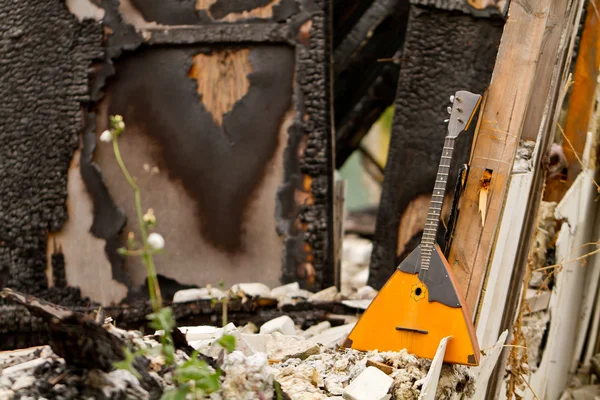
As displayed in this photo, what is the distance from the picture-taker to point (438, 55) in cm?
371

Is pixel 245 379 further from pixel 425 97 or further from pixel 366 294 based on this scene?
pixel 425 97

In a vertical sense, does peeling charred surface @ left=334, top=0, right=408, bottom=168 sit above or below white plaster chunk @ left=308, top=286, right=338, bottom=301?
above

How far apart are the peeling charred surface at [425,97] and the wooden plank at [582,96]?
1.66ft

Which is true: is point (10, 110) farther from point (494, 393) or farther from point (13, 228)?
point (494, 393)

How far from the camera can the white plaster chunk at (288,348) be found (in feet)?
7.70

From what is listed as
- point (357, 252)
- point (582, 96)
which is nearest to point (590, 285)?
point (582, 96)

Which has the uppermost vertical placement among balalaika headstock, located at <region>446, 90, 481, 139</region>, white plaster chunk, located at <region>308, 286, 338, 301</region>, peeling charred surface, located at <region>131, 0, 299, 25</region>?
peeling charred surface, located at <region>131, 0, 299, 25</region>

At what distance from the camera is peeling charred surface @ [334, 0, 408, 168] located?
4.38 m

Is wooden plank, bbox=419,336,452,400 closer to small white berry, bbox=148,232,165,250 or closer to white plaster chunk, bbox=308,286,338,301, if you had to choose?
small white berry, bbox=148,232,165,250

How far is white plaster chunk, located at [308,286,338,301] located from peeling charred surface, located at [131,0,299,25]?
1.34 m

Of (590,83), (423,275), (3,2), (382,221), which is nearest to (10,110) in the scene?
(3,2)

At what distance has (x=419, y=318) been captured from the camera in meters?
2.27

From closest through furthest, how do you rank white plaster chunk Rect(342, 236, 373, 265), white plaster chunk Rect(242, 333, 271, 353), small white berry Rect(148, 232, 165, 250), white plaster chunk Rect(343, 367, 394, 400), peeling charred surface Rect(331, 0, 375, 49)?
small white berry Rect(148, 232, 165, 250)
white plaster chunk Rect(343, 367, 394, 400)
white plaster chunk Rect(242, 333, 271, 353)
peeling charred surface Rect(331, 0, 375, 49)
white plaster chunk Rect(342, 236, 373, 265)

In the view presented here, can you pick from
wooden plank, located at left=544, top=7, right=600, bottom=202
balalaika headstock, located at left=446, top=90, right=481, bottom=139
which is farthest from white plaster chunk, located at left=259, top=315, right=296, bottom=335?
wooden plank, located at left=544, top=7, right=600, bottom=202
